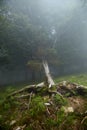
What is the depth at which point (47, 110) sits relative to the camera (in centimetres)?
706

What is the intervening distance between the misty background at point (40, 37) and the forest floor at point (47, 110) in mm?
12055

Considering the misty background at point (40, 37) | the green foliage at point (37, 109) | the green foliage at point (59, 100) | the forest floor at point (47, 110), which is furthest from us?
the misty background at point (40, 37)

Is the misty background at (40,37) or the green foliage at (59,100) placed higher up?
the misty background at (40,37)

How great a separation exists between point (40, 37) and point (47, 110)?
50.5 feet

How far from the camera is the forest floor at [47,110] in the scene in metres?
6.45

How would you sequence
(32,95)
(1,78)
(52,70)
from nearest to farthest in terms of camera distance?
(32,95) < (1,78) < (52,70)

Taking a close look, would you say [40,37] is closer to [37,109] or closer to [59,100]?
[59,100]

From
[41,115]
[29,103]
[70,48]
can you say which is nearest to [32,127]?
[41,115]

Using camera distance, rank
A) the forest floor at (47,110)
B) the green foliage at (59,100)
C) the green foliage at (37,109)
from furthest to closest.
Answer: the green foliage at (59,100)
the green foliage at (37,109)
the forest floor at (47,110)

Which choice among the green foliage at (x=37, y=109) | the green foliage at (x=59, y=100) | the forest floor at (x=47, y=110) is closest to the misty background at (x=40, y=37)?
the forest floor at (x=47, y=110)

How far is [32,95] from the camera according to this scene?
844 cm

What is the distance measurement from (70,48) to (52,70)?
4.15 metres

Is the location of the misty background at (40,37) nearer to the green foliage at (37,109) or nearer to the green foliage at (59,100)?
the green foliage at (59,100)

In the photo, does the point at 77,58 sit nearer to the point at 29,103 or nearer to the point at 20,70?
the point at 20,70
